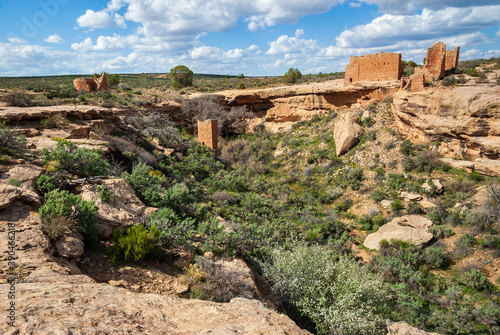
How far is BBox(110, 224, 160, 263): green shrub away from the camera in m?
4.62

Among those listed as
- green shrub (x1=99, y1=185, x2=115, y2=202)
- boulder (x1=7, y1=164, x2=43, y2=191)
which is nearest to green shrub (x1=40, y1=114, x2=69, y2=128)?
boulder (x1=7, y1=164, x2=43, y2=191)

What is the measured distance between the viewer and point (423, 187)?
464 inches

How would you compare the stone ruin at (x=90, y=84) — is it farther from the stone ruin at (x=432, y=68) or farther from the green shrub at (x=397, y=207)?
the green shrub at (x=397, y=207)

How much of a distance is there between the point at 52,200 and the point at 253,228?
208 inches

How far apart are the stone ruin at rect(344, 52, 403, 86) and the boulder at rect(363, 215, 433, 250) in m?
9.89

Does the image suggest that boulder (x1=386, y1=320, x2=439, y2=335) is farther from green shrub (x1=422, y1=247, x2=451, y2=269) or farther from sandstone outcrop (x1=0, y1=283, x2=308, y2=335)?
green shrub (x1=422, y1=247, x2=451, y2=269)

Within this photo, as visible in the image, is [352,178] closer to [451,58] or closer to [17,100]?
[451,58]

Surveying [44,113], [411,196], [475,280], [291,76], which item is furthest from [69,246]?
[291,76]

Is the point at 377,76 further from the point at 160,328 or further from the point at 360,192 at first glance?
the point at 160,328

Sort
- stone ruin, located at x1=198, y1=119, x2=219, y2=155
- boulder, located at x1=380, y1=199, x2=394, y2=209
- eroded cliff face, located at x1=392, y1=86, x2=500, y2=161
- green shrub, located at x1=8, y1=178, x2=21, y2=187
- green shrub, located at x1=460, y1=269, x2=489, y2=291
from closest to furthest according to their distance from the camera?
green shrub, located at x1=8, y1=178, x2=21, y2=187 < green shrub, located at x1=460, y1=269, x2=489, y2=291 < eroded cliff face, located at x1=392, y1=86, x2=500, y2=161 < boulder, located at x1=380, y1=199, x2=394, y2=209 < stone ruin, located at x1=198, y1=119, x2=219, y2=155

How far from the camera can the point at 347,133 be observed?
16.0 metres

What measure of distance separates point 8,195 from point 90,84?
18.4m

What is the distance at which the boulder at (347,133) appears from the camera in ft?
52.3

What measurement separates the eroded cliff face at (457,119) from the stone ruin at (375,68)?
117 inches
